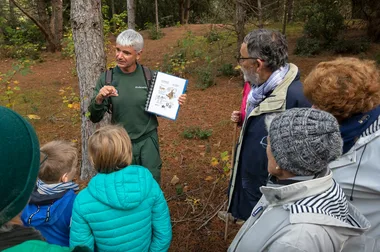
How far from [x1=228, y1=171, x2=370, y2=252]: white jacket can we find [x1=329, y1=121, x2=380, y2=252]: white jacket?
40cm

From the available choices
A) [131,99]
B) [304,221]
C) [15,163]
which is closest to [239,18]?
[131,99]

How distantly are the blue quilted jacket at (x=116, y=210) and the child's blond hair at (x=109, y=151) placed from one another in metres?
0.08

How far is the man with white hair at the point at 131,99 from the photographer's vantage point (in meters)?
3.16

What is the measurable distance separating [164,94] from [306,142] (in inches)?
83.1

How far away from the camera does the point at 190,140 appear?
20.9 ft

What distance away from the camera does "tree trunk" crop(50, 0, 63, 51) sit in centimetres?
1579

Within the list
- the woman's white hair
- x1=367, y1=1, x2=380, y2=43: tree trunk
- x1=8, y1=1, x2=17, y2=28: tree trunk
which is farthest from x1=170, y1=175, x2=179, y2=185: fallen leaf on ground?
x1=8, y1=1, x2=17, y2=28: tree trunk

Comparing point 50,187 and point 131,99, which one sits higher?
point 131,99

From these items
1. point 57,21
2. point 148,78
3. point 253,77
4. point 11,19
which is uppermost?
point 11,19

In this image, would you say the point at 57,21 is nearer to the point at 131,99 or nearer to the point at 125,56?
the point at 125,56

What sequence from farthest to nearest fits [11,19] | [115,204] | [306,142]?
1. [11,19]
2. [115,204]
3. [306,142]

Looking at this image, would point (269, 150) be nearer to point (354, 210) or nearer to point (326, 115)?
point (326, 115)

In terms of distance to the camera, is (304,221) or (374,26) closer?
(304,221)

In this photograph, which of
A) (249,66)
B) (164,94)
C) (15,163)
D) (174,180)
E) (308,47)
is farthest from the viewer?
(308,47)
